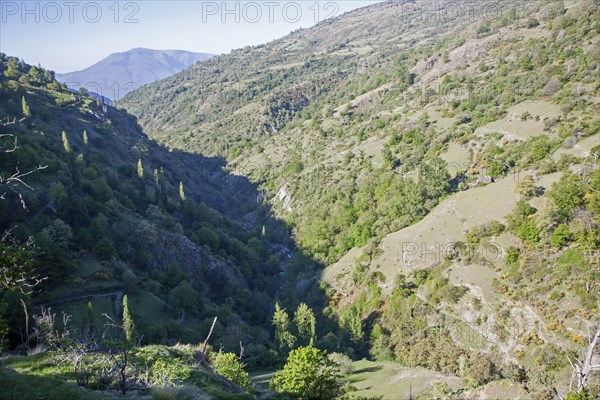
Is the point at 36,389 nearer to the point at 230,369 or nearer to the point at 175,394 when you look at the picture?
the point at 175,394

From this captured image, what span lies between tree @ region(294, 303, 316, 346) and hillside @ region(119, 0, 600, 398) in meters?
3.72

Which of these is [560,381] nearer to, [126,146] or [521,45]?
[521,45]

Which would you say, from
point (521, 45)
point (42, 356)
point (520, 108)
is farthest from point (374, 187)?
point (42, 356)

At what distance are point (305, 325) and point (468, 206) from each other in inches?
1204

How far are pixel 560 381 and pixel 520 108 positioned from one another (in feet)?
172

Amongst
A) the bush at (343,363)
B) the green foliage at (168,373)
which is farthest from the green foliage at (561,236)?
the green foliage at (168,373)

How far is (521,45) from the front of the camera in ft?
294

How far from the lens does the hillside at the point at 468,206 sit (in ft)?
139

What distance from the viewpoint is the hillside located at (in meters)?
42.2

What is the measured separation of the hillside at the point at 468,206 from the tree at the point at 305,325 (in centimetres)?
372

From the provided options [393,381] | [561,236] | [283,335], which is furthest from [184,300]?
[561,236]

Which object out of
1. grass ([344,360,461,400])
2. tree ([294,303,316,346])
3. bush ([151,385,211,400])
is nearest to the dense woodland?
bush ([151,385,211,400])

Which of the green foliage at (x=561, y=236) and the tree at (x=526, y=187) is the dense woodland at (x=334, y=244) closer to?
the tree at (x=526, y=187)

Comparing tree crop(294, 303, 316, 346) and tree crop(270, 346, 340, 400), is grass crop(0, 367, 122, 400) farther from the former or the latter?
tree crop(294, 303, 316, 346)
